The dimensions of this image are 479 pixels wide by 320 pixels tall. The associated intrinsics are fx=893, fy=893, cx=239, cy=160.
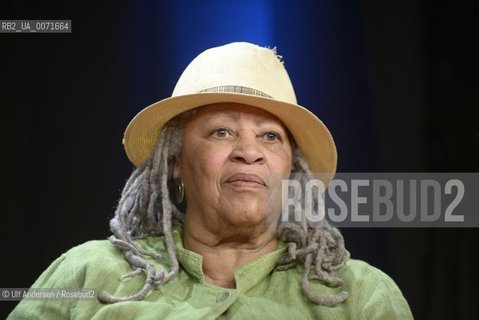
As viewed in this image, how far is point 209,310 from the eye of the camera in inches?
99.7

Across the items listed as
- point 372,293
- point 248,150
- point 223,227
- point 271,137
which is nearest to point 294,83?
point 271,137

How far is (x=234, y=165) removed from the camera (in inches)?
103

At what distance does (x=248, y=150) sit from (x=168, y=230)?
38 centimetres

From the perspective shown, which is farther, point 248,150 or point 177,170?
point 177,170

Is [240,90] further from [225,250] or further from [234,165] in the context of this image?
[225,250]

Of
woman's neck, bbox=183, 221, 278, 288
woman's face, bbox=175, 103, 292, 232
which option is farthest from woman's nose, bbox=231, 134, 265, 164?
woman's neck, bbox=183, 221, 278, 288

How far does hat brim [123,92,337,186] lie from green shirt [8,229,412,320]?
332mm

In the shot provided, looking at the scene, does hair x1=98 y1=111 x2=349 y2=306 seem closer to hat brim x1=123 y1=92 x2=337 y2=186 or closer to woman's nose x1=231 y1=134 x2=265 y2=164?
hat brim x1=123 y1=92 x2=337 y2=186

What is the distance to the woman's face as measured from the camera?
8.57ft

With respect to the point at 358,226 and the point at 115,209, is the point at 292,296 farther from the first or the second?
the point at 115,209

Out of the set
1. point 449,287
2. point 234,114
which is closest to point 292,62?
point 234,114

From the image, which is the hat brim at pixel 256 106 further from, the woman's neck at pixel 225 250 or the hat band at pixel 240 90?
the woman's neck at pixel 225 250

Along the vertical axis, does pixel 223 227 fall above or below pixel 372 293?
above

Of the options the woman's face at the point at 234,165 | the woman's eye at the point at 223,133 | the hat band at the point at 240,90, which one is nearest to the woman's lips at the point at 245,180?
the woman's face at the point at 234,165
